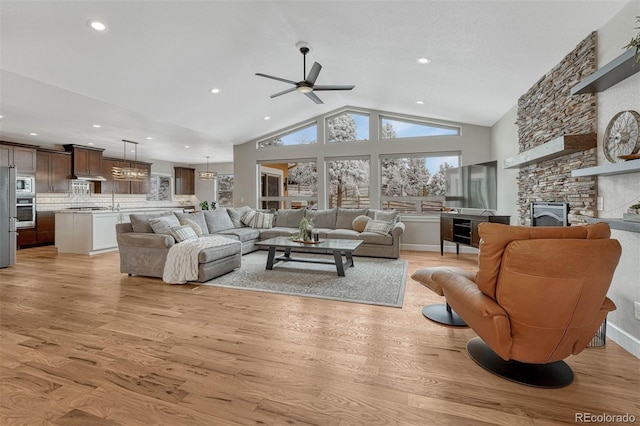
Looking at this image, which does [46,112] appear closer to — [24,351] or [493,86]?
[24,351]

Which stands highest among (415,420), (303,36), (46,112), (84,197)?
(303,36)

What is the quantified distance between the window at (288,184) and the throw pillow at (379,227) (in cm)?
217

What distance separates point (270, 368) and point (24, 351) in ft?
6.16

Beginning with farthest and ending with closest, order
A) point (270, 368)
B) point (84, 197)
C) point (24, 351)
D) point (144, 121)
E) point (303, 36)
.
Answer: point (84, 197) → point (144, 121) → point (303, 36) → point (24, 351) → point (270, 368)

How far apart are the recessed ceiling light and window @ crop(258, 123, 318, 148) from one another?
16.2 feet

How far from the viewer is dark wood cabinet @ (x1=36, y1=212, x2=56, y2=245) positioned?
23.9ft

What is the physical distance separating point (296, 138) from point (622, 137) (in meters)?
6.44

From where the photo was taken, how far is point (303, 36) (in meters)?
4.12

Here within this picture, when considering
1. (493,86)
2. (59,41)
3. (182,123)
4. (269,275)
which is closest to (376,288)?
(269,275)

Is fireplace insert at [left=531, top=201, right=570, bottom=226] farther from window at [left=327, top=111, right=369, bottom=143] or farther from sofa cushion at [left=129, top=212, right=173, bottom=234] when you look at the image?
sofa cushion at [left=129, top=212, right=173, bottom=234]

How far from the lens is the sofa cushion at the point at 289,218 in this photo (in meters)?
7.07

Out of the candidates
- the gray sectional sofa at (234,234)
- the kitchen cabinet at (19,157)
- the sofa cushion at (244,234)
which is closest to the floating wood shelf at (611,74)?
the gray sectional sofa at (234,234)

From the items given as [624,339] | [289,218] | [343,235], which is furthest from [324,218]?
[624,339]

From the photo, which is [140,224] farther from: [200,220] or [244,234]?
[244,234]
